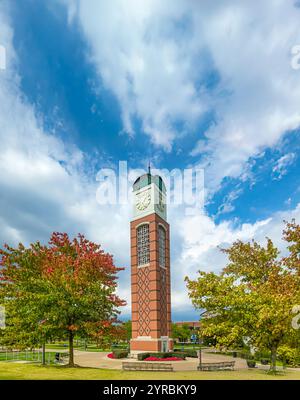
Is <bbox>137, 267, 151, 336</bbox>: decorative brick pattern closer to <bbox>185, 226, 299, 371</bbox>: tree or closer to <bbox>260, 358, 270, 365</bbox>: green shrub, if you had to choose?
<bbox>260, 358, 270, 365</bbox>: green shrub

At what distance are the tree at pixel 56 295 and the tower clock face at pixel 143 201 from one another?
73.7 ft

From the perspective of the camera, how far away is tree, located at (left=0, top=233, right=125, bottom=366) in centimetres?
1995

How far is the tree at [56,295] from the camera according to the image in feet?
65.5

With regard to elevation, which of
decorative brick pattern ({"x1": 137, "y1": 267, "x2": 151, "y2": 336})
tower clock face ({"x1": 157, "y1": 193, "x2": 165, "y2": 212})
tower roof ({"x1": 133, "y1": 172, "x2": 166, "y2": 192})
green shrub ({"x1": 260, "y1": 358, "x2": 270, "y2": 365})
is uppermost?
tower roof ({"x1": 133, "y1": 172, "x2": 166, "y2": 192})

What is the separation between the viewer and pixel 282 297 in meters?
15.6

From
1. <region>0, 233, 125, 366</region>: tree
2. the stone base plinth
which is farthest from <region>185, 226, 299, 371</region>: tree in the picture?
the stone base plinth

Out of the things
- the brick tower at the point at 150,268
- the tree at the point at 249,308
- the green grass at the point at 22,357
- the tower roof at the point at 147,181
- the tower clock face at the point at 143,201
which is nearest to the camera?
the tree at the point at 249,308

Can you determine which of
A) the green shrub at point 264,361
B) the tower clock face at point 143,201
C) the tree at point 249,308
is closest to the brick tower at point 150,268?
the tower clock face at point 143,201

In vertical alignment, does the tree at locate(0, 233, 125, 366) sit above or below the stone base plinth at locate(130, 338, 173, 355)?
above

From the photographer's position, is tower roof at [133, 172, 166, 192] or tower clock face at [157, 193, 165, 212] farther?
tower clock face at [157, 193, 165, 212]

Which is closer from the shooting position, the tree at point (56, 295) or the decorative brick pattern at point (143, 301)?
the tree at point (56, 295)

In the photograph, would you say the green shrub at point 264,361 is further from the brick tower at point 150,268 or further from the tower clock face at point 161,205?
the tower clock face at point 161,205

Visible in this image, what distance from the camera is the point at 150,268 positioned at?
4388cm
